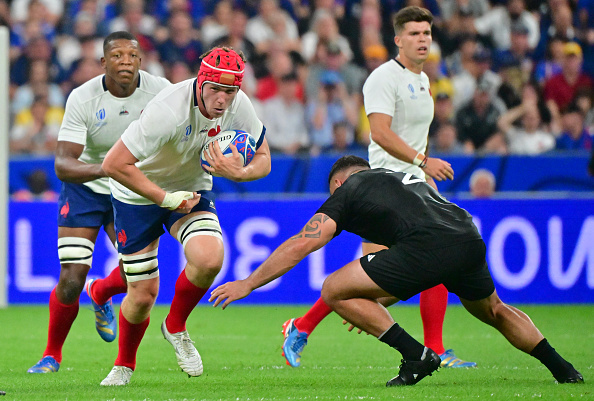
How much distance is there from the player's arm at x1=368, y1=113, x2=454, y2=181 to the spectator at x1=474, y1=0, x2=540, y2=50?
8334 mm

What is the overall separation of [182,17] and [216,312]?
214 inches

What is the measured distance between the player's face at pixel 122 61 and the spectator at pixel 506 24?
9351 mm

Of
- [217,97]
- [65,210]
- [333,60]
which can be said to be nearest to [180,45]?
[333,60]

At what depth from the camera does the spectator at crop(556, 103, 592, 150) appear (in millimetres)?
13156

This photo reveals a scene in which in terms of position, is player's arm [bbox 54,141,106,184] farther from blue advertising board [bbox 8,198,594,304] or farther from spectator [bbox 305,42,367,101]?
spectator [bbox 305,42,367,101]

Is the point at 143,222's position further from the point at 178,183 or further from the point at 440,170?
the point at 440,170

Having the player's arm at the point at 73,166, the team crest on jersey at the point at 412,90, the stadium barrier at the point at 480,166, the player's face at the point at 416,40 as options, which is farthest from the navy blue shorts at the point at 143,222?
the stadium barrier at the point at 480,166

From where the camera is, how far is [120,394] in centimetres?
547

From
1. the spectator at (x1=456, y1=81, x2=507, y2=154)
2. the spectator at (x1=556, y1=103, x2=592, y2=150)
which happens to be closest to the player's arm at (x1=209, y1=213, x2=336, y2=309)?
the spectator at (x1=456, y1=81, x2=507, y2=154)

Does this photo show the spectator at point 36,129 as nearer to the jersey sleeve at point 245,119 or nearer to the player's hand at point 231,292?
the jersey sleeve at point 245,119

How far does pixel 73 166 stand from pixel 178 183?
38.9 inches

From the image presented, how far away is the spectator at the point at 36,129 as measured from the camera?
43.0ft

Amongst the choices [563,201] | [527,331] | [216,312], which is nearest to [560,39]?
[563,201]

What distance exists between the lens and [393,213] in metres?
5.62
